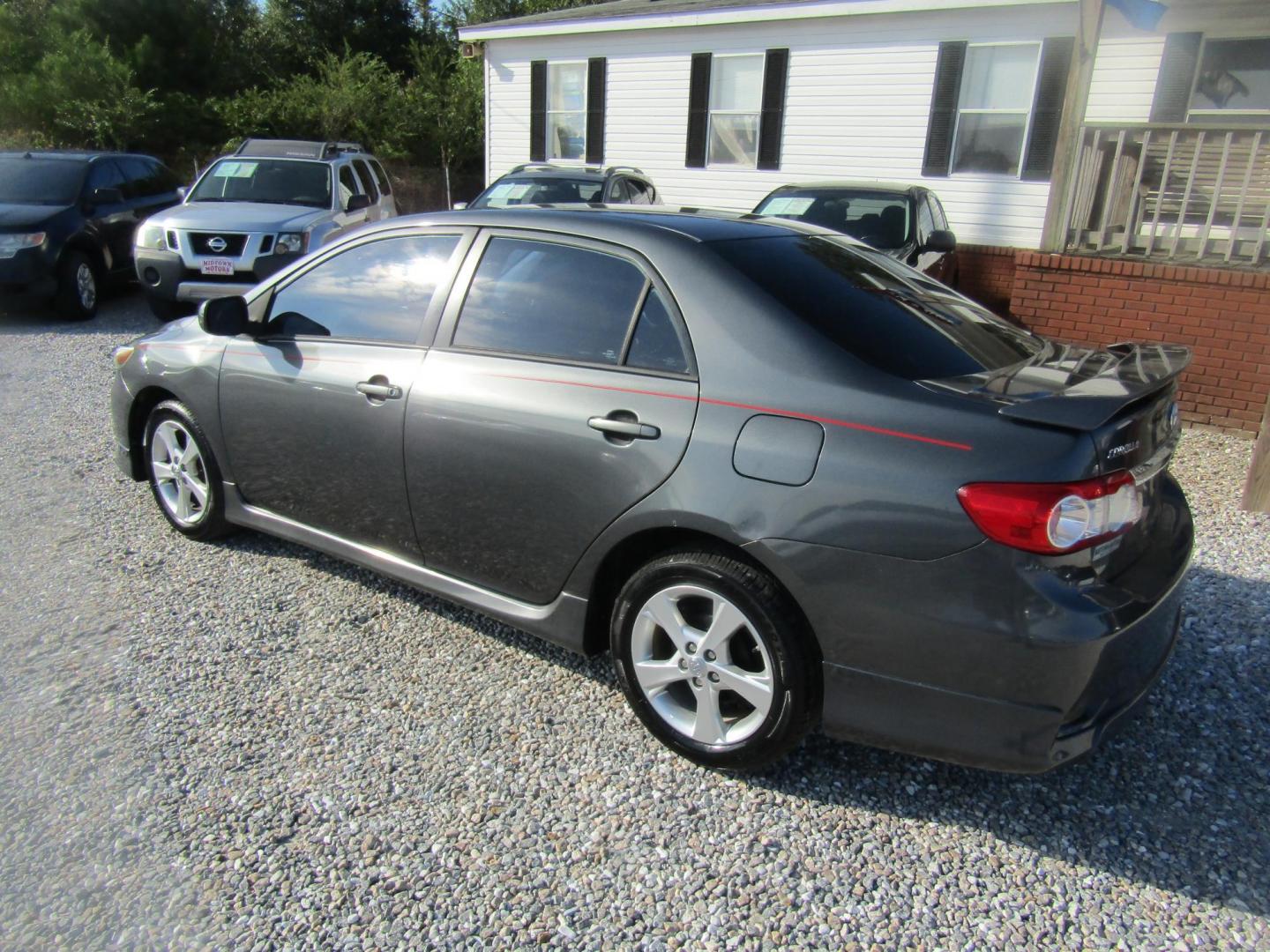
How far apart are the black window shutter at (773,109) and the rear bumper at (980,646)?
12.9 metres

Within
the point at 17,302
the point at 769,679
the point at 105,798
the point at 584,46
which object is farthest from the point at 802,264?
the point at 584,46

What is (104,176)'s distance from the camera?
10.9 metres

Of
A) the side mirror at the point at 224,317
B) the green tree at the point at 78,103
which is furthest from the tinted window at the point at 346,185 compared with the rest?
the green tree at the point at 78,103

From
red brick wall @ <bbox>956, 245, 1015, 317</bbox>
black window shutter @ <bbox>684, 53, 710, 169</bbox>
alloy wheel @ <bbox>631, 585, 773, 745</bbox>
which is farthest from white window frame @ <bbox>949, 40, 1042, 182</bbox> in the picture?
alloy wheel @ <bbox>631, 585, 773, 745</bbox>

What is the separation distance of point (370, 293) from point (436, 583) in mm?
1193

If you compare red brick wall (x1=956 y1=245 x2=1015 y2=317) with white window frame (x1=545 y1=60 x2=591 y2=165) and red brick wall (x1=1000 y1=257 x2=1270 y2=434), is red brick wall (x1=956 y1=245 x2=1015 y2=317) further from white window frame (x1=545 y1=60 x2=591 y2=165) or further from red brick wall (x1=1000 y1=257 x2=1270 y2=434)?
white window frame (x1=545 y1=60 x2=591 y2=165)

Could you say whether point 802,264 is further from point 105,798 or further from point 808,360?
point 105,798

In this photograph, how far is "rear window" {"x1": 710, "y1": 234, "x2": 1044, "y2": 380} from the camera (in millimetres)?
2689

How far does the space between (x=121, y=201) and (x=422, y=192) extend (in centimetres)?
1266

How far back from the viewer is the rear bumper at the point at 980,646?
227 centimetres

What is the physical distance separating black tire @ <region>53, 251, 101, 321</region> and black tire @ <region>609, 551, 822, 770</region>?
964cm

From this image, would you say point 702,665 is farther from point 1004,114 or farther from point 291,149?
point 1004,114

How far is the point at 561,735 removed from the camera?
3.05 m

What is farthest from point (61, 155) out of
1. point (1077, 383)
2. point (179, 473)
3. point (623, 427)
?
point (1077, 383)
